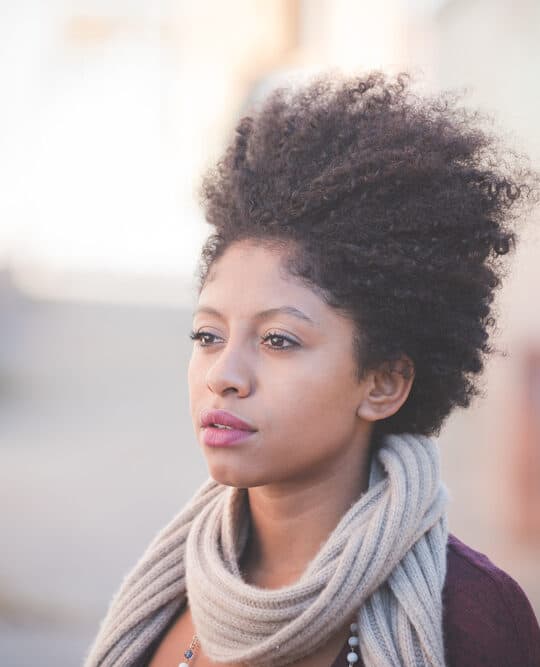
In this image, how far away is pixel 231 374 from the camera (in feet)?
5.14

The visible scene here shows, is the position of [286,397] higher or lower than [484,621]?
higher

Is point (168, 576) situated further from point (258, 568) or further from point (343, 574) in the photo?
point (343, 574)

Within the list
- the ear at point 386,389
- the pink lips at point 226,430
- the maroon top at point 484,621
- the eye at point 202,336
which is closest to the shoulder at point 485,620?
the maroon top at point 484,621

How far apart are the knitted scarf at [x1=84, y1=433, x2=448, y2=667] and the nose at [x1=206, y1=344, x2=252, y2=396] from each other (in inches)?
11.9

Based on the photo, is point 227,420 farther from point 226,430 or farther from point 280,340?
point 280,340

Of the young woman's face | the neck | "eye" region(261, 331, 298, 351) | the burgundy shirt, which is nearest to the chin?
the young woman's face

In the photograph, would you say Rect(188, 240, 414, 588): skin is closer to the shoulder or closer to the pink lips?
the pink lips

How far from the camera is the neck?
1683 millimetres

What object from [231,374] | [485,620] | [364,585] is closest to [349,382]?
[231,374]

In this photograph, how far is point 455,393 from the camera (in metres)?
1.77

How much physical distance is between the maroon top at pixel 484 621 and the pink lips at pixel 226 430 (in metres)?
0.41

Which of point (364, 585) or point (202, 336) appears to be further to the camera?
point (202, 336)

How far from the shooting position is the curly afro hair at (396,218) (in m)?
1.61

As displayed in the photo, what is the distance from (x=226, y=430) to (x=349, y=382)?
236 mm
